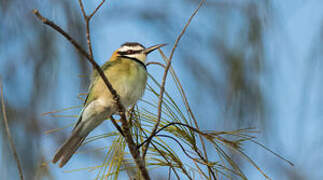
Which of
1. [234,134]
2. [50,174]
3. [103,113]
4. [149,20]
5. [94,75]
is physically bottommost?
[50,174]

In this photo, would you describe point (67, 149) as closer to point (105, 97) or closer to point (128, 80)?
point (105, 97)

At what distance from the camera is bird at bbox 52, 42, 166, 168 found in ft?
5.04

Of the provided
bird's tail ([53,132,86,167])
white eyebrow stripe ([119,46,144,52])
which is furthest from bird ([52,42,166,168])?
white eyebrow stripe ([119,46,144,52])

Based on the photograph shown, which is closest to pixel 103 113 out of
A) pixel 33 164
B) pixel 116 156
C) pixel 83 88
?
pixel 83 88

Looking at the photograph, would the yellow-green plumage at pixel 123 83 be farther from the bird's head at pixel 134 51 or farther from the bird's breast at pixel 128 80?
the bird's head at pixel 134 51

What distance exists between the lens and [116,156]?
131cm

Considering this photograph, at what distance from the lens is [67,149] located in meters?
1.50

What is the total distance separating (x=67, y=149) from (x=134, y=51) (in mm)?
681

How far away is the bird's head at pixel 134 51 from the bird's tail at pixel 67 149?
22.0 inches

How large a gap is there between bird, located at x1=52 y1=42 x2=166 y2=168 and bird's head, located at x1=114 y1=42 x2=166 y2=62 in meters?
0.07

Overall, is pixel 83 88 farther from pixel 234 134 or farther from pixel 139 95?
pixel 234 134

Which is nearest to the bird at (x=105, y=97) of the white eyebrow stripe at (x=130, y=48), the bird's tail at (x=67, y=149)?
the bird's tail at (x=67, y=149)

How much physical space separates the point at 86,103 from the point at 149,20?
42 centimetres

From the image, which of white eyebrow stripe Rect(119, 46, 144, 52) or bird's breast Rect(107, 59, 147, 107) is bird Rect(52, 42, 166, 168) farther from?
white eyebrow stripe Rect(119, 46, 144, 52)
